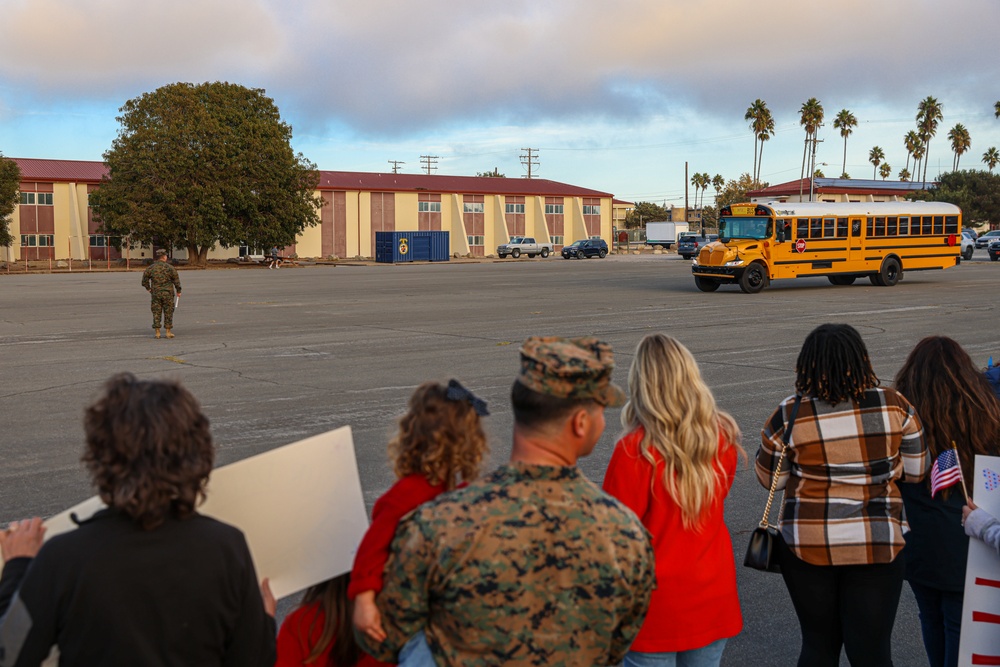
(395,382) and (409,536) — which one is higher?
(409,536)

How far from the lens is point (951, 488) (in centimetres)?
378

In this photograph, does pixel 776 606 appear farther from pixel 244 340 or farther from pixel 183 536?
pixel 244 340

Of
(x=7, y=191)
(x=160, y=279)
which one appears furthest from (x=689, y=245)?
(x=160, y=279)

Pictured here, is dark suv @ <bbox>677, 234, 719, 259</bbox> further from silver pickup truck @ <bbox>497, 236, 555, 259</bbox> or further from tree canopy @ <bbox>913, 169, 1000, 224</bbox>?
tree canopy @ <bbox>913, 169, 1000, 224</bbox>

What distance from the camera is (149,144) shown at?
194 feet

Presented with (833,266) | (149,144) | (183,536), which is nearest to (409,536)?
(183,536)

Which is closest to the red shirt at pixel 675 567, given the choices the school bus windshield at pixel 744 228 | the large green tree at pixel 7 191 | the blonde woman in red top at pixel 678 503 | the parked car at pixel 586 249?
the blonde woman in red top at pixel 678 503

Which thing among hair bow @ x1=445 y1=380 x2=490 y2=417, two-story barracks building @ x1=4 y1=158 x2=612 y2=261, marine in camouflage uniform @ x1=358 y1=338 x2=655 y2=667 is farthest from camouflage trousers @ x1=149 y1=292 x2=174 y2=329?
two-story barracks building @ x1=4 y1=158 x2=612 y2=261

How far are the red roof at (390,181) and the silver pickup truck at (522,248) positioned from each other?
11804 mm

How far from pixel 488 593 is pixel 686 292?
1133 inches

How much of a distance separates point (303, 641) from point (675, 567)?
125 centimetres

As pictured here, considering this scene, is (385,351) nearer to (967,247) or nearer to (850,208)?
(850,208)

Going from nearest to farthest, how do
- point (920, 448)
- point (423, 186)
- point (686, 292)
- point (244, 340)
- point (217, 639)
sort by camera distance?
1. point (217, 639)
2. point (920, 448)
3. point (244, 340)
4. point (686, 292)
5. point (423, 186)

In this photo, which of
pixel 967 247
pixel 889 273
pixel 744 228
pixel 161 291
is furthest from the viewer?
pixel 967 247
